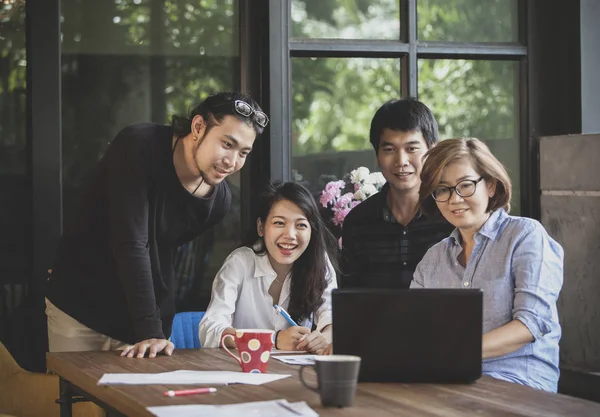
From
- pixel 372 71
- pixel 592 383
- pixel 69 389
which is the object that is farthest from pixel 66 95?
A: pixel 592 383

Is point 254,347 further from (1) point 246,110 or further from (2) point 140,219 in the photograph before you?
(1) point 246,110

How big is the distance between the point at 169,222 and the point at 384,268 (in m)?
0.77

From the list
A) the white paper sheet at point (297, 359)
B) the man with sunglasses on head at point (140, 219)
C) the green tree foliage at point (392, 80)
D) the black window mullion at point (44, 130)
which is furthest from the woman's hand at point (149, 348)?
the green tree foliage at point (392, 80)

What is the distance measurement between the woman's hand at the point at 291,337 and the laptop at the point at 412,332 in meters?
0.67

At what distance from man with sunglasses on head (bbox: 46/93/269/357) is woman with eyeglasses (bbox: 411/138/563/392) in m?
0.63

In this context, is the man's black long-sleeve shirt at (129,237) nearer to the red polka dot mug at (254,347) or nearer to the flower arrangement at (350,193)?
the red polka dot mug at (254,347)

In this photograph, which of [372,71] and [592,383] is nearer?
[592,383]

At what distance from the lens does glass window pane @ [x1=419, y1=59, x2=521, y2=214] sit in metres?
3.86

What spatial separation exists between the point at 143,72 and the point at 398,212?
44.9 inches

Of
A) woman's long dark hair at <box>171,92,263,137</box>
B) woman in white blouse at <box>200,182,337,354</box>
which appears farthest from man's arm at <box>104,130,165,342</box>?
woman in white blouse at <box>200,182,337,354</box>

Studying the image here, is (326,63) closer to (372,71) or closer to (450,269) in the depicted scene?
(372,71)

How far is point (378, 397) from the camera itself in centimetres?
188

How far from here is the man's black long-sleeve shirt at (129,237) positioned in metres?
2.63

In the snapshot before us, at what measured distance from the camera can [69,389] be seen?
7.82 ft
